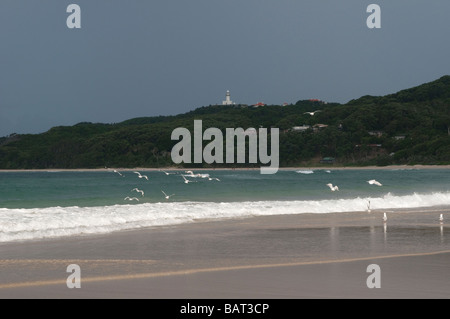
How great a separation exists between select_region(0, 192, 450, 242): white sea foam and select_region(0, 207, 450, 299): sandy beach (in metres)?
1.52

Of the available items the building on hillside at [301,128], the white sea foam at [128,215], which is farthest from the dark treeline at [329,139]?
the white sea foam at [128,215]

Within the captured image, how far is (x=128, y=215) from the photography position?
2278 centimetres

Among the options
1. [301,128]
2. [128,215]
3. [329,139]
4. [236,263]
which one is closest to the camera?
[236,263]

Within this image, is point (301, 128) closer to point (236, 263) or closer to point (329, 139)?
point (329, 139)

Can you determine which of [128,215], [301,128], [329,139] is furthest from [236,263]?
[301,128]

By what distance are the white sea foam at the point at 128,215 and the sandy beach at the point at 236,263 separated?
1.52m

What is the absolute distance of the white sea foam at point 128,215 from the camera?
1850 centimetres

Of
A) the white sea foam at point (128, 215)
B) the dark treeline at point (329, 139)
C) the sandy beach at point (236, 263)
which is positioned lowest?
the sandy beach at point (236, 263)

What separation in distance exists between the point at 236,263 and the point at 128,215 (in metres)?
11.2

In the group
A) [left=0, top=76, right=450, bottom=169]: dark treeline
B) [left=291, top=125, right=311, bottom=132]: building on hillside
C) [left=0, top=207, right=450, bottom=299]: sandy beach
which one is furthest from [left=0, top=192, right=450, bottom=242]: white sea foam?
[left=291, top=125, right=311, bottom=132]: building on hillside

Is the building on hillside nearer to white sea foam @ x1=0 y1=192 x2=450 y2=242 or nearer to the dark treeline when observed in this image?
the dark treeline

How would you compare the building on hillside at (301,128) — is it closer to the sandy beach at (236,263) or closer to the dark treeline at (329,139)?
the dark treeline at (329,139)
